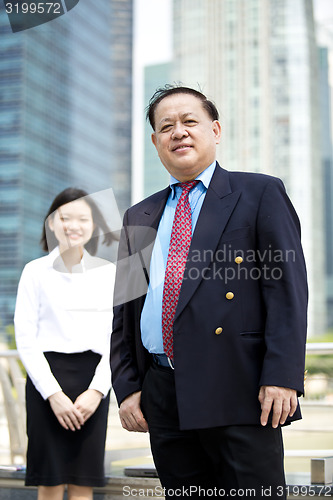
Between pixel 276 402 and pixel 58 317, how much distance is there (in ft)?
3.91

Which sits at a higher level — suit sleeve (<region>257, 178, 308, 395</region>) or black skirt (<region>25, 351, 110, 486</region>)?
suit sleeve (<region>257, 178, 308, 395</region>)

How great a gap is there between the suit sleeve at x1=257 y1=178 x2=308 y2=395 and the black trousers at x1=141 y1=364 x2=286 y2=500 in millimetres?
148

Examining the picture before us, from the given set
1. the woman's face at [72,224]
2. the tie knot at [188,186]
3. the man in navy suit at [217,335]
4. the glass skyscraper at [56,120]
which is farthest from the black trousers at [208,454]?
the glass skyscraper at [56,120]

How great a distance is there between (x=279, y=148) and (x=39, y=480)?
5872cm

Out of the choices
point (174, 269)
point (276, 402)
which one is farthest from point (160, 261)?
point (276, 402)

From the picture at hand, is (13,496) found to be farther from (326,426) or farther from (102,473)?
(326,426)

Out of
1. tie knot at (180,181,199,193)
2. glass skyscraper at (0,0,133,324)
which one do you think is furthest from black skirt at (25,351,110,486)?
glass skyscraper at (0,0,133,324)

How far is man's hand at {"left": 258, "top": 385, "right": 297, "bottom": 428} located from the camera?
4.82 feet

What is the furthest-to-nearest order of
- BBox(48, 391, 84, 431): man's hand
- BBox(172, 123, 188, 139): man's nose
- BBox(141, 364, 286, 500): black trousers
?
BBox(48, 391, 84, 431): man's hand, BBox(172, 123, 188, 139): man's nose, BBox(141, 364, 286, 500): black trousers

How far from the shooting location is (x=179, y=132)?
5.55ft

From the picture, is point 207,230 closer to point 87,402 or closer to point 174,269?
point 174,269

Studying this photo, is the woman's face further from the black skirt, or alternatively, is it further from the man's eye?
the man's eye

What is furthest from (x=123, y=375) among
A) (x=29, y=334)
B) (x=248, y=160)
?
(x=248, y=160)

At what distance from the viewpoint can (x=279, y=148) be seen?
2331 inches
